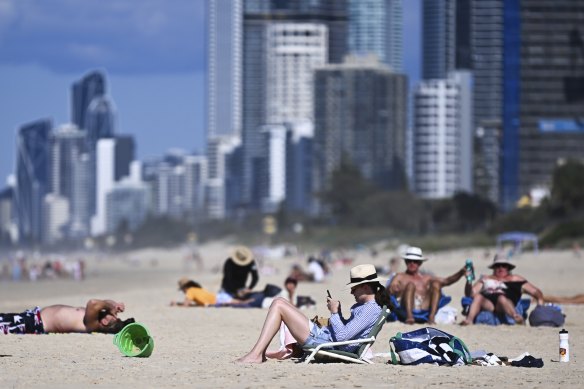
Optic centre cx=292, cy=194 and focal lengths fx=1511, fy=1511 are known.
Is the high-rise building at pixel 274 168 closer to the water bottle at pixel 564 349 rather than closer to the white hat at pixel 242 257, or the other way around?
the white hat at pixel 242 257

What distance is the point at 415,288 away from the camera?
47.0ft

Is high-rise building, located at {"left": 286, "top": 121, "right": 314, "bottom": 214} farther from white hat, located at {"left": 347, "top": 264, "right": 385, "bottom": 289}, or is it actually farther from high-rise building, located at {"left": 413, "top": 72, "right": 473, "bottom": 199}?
white hat, located at {"left": 347, "top": 264, "right": 385, "bottom": 289}

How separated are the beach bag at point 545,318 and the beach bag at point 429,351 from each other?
4239mm

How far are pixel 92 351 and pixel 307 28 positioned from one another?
18658 centimetres

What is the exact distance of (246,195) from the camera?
18688 centimetres

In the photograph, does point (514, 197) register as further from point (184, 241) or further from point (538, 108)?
point (184, 241)

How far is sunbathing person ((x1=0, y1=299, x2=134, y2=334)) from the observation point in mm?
12688

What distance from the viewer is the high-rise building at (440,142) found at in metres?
139

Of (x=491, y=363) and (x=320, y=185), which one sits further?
(x=320, y=185)

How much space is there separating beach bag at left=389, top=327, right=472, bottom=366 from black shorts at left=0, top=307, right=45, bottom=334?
12.6 feet

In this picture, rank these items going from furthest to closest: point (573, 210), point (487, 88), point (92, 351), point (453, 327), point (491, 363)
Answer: point (487, 88) → point (573, 210) → point (453, 327) → point (92, 351) → point (491, 363)

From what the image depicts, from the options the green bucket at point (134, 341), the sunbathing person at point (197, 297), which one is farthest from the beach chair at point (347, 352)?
the sunbathing person at point (197, 297)

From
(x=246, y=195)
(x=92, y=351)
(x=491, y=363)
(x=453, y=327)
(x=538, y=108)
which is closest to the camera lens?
(x=491, y=363)

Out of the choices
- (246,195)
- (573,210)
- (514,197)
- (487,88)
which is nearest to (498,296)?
(573,210)
